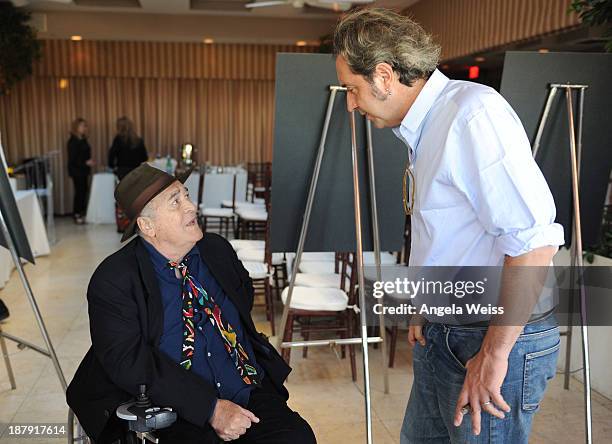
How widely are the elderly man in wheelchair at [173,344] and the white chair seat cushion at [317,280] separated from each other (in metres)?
1.94

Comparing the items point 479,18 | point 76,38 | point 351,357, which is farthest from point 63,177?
point 351,357

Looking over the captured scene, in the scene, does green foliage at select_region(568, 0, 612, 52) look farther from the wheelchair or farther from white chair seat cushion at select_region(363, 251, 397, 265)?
the wheelchair

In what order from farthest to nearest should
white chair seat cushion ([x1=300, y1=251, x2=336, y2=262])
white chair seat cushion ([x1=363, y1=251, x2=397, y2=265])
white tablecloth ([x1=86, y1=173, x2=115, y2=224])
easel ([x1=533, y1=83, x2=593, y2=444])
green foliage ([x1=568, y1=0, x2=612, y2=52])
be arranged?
1. white tablecloth ([x1=86, y1=173, x2=115, y2=224])
2. white chair seat cushion ([x1=300, y1=251, x2=336, y2=262])
3. white chair seat cushion ([x1=363, y1=251, x2=397, y2=265])
4. green foliage ([x1=568, y1=0, x2=612, y2=52])
5. easel ([x1=533, y1=83, x2=593, y2=444])

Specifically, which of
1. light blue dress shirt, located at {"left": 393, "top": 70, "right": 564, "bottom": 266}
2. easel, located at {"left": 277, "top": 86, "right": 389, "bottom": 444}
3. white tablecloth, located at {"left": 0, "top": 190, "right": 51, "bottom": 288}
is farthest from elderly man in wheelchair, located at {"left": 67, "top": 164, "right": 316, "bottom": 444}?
white tablecloth, located at {"left": 0, "top": 190, "right": 51, "bottom": 288}

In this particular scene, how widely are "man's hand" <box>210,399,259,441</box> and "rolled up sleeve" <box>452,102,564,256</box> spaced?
1153 millimetres

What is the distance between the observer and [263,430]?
2.20m

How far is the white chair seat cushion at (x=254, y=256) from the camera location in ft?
17.5

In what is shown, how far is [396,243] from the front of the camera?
346 cm

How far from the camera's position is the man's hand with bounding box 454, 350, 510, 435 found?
4.61 ft

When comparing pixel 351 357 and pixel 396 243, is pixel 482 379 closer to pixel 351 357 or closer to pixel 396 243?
pixel 396 243

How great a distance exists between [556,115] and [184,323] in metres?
2.09

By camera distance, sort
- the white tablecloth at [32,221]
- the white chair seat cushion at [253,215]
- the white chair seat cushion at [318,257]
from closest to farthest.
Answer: the white chair seat cushion at [318,257]
the white tablecloth at [32,221]
the white chair seat cushion at [253,215]

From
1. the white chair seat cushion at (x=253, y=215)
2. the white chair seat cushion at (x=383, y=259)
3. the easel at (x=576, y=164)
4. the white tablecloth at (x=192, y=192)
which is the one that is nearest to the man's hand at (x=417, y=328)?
the easel at (x=576, y=164)

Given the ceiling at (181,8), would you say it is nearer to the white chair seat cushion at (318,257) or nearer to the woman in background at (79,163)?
the woman in background at (79,163)
